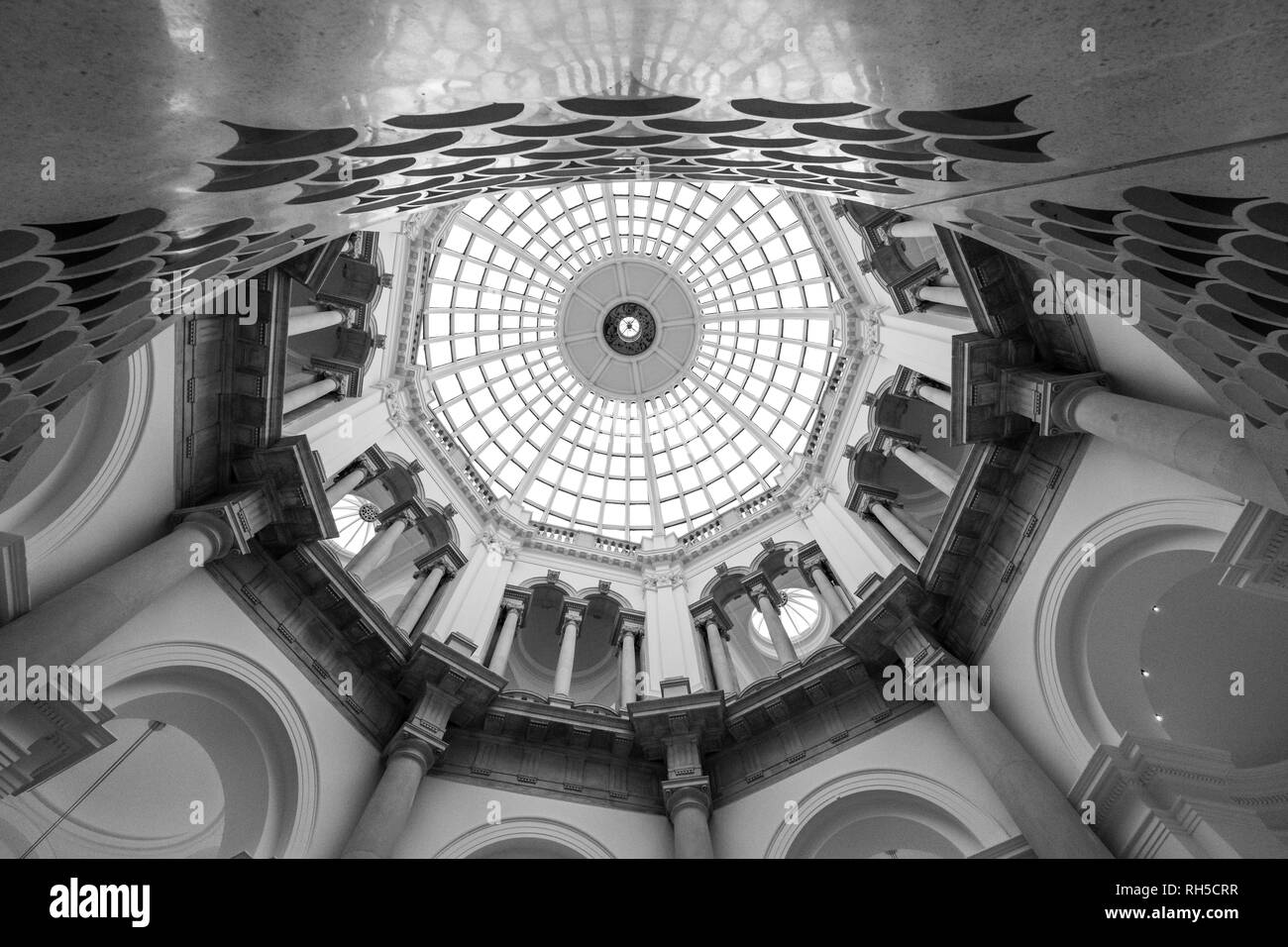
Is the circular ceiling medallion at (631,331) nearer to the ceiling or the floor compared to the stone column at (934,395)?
nearer to the ceiling

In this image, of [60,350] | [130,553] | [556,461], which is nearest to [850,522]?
[556,461]

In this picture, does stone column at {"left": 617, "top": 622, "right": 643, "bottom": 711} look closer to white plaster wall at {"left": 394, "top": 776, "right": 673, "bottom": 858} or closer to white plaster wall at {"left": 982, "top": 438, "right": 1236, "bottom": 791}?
white plaster wall at {"left": 394, "top": 776, "right": 673, "bottom": 858}

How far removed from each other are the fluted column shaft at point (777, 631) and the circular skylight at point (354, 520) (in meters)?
13.5

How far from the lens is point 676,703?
1875 centimetres

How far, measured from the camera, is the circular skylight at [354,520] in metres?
26.3

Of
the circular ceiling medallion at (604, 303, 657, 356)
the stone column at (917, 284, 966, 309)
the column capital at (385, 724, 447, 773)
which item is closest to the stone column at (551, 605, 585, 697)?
the column capital at (385, 724, 447, 773)

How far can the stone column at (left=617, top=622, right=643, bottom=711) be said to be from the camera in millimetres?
21984

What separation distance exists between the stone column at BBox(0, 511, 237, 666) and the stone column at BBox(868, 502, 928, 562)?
16.6 metres

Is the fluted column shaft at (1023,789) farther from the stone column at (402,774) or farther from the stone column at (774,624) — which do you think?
the stone column at (402,774)

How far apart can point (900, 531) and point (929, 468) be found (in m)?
2.07

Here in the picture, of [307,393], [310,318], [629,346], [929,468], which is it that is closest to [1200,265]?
[929,468]

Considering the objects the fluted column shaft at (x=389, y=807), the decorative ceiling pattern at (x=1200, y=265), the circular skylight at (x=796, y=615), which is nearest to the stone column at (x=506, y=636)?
the fluted column shaft at (x=389, y=807)

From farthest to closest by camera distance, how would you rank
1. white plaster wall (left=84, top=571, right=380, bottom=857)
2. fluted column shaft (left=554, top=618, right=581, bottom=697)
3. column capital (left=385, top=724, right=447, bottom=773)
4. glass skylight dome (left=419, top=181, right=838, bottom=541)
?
glass skylight dome (left=419, top=181, right=838, bottom=541)
fluted column shaft (left=554, top=618, right=581, bottom=697)
column capital (left=385, top=724, right=447, bottom=773)
white plaster wall (left=84, top=571, right=380, bottom=857)

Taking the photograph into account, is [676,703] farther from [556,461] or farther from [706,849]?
[556,461]
